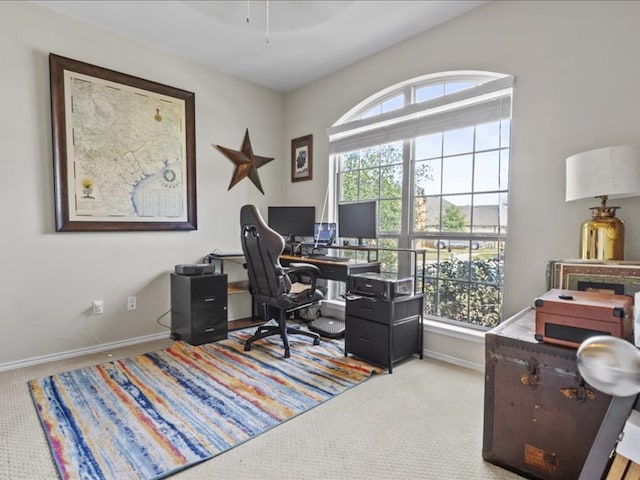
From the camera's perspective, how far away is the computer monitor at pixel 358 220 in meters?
2.96

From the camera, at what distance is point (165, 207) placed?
3186mm

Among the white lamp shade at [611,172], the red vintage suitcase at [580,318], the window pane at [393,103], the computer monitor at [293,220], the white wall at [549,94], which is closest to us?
the red vintage suitcase at [580,318]

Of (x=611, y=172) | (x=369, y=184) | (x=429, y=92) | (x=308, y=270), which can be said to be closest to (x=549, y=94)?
(x=611, y=172)

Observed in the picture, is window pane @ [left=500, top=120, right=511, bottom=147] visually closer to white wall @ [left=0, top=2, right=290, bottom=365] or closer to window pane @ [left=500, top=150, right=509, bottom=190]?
window pane @ [left=500, top=150, right=509, bottom=190]

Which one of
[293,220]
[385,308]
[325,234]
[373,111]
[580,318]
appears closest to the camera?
[580,318]

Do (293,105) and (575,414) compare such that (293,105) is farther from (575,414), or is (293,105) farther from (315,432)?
(575,414)

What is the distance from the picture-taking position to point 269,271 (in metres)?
Answer: 2.67

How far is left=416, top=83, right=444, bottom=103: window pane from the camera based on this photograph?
2823mm

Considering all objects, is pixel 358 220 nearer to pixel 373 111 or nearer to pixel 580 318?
pixel 373 111

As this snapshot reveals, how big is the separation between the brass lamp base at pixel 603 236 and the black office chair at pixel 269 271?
1.77 m

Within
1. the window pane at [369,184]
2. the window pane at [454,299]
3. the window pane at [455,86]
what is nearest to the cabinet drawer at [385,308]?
the window pane at [454,299]

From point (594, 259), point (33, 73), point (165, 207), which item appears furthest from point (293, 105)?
point (594, 259)

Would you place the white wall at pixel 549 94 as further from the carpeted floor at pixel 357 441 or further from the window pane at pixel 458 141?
the carpeted floor at pixel 357 441

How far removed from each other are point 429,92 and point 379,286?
5.60ft
